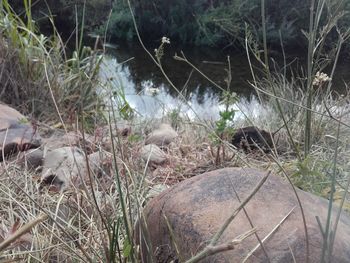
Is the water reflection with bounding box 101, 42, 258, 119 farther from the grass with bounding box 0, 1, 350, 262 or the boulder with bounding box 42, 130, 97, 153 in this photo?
the boulder with bounding box 42, 130, 97, 153

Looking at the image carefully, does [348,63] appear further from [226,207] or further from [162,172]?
[226,207]

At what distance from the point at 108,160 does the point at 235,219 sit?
69 cm

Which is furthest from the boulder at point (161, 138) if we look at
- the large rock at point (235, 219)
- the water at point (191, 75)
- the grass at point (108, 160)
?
the water at point (191, 75)

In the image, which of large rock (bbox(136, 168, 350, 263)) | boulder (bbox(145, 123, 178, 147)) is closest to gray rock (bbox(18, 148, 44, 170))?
boulder (bbox(145, 123, 178, 147))

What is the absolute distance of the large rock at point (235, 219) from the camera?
103cm

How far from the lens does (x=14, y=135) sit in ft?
7.43

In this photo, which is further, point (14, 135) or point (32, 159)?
point (14, 135)

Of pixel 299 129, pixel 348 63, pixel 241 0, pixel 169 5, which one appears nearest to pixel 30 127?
pixel 299 129

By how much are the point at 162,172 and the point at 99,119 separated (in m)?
1.07

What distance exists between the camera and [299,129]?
9.63 ft

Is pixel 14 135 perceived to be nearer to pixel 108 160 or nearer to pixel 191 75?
pixel 108 160

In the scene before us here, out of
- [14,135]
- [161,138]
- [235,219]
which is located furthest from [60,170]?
[235,219]

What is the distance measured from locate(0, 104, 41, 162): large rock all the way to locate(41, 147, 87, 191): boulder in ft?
0.58

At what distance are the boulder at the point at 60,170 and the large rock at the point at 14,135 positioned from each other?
0.58 ft
